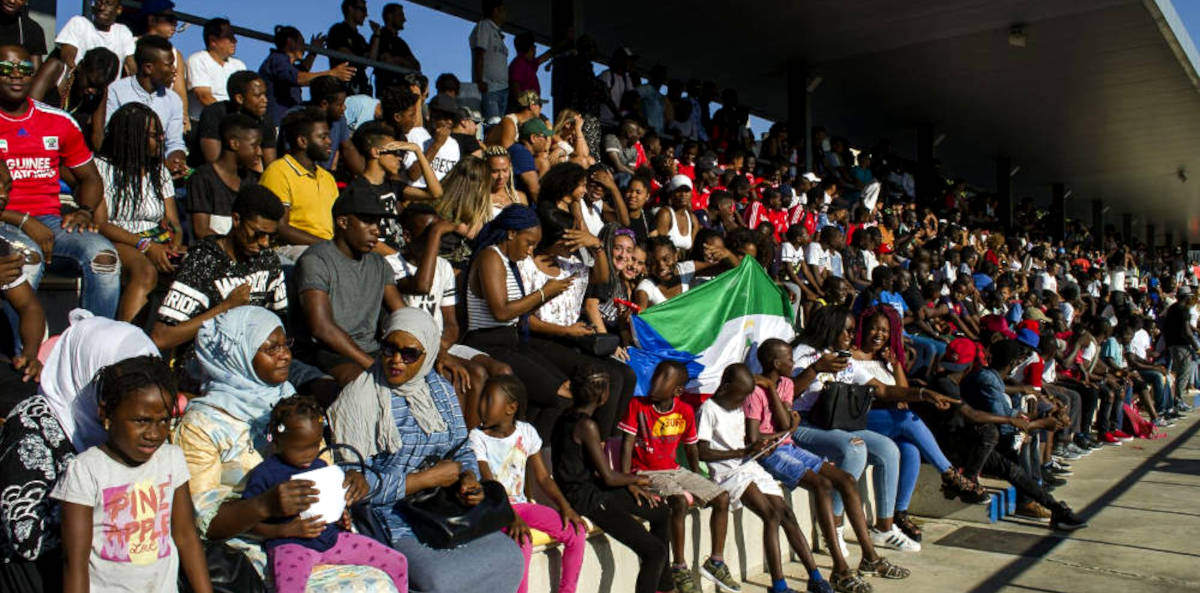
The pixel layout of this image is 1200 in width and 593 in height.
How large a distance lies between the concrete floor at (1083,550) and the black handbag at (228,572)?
Answer: 3471 mm

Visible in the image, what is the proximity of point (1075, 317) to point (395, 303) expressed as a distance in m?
14.5

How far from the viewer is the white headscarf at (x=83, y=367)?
11.7ft

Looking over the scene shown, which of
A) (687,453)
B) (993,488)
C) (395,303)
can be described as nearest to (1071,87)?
(993,488)

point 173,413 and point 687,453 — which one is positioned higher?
point 173,413

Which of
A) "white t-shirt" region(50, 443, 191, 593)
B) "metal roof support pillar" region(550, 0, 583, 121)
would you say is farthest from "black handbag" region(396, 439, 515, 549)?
"metal roof support pillar" region(550, 0, 583, 121)

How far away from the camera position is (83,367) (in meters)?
3.63

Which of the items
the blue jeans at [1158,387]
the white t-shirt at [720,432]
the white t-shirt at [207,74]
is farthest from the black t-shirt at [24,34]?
the blue jeans at [1158,387]

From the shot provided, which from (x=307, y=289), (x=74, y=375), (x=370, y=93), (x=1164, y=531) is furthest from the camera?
(x=370, y=93)

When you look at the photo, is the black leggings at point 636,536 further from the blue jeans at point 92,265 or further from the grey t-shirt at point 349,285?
the blue jeans at point 92,265

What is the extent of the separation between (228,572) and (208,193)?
315 cm

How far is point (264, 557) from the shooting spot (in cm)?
399

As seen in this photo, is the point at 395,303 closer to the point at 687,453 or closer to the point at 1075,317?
the point at 687,453

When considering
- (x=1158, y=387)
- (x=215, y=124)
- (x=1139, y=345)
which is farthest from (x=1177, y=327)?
(x=215, y=124)

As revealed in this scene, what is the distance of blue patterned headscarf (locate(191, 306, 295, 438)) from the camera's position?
4.23 m
